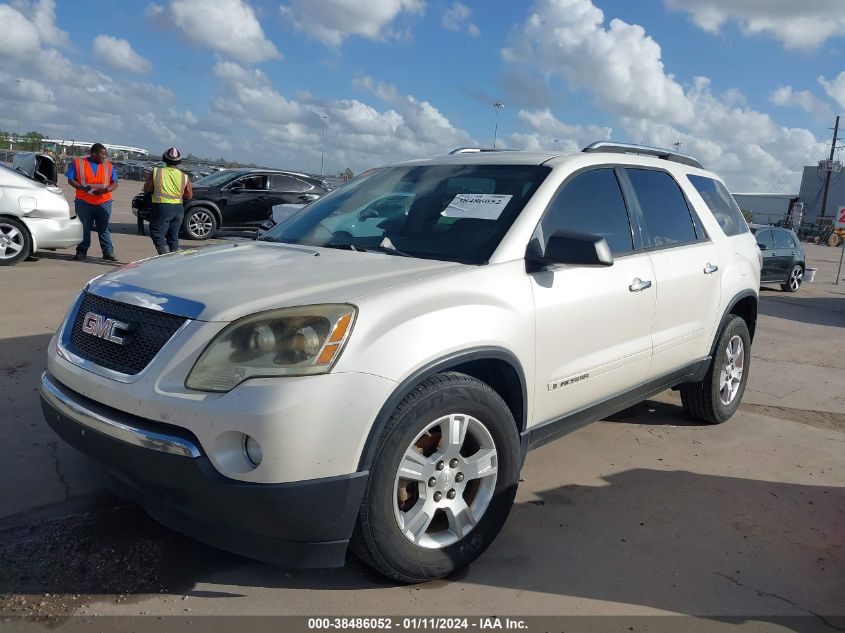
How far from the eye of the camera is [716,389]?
4.95 metres

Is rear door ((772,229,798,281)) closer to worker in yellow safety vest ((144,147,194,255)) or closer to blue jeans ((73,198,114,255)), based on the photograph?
worker in yellow safety vest ((144,147,194,255))

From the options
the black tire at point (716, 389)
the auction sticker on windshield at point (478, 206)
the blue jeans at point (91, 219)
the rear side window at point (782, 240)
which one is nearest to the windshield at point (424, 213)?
the auction sticker on windshield at point (478, 206)

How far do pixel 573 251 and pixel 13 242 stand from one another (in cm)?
894

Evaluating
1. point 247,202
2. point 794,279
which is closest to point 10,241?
point 247,202

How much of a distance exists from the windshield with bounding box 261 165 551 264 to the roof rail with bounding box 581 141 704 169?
82 cm

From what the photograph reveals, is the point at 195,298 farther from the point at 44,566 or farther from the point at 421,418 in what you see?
the point at 44,566

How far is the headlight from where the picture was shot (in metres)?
2.43

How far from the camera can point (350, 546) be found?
269 centimetres

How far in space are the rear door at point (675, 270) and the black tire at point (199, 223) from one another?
11.6 meters

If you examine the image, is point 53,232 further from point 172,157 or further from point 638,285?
point 638,285

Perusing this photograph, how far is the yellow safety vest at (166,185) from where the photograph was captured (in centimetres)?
970

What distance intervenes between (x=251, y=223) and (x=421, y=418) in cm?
1317

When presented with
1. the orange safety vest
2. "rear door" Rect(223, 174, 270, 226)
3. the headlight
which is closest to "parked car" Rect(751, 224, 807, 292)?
"rear door" Rect(223, 174, 270, 226)

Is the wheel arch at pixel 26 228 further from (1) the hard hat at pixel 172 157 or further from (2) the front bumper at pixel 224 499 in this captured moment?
(2) the front bumper at pixel 224 499
